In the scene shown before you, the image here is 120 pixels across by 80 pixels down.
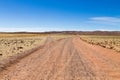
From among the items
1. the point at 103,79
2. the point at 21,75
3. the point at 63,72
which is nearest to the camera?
the point at 103,79

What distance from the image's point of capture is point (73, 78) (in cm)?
1094

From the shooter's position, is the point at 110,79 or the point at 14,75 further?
the point at 14,75

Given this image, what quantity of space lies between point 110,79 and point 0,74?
5.57m

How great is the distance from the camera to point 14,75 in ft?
38.6

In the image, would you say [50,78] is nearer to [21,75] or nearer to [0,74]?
[21,75]

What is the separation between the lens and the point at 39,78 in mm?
10859

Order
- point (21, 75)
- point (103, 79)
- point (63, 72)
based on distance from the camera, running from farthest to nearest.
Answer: point (63, 72) → point (21, 75) → point (103, 79)

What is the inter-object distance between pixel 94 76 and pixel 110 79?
2.76ft

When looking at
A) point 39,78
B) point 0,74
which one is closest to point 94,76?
point 39,78

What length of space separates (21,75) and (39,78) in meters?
1.26

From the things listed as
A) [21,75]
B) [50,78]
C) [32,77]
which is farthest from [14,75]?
[50,78]

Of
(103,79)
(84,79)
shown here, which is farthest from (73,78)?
(103,79)

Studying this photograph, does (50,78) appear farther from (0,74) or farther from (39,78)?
(0,74)

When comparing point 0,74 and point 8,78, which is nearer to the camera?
point 8,78
